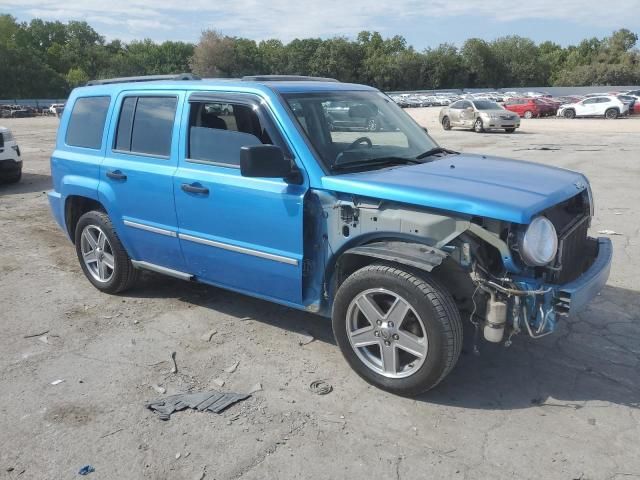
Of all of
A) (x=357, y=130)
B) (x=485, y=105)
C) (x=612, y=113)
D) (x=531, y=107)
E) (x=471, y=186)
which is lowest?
(x=612, y=113)

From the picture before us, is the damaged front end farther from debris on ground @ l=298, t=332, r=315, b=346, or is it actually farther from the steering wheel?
debris on ground @ l=298, t=332, r=315, b=346

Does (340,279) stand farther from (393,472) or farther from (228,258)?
(393,472)

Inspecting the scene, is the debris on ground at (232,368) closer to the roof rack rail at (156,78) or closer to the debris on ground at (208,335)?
the debris on ground at (208,335)

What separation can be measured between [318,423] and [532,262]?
60.4 inches

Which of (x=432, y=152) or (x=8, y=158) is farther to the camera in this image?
(x=8, y=158)

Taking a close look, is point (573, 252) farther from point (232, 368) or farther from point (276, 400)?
point (232, 368)

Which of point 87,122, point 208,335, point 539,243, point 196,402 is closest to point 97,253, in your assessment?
point 87,122

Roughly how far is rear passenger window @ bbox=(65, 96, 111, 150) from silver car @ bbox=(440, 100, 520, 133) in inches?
892

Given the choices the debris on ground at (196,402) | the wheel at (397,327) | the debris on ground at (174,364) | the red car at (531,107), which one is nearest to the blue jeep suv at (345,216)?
the wheel at (397,327)

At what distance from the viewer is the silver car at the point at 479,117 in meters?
25.5

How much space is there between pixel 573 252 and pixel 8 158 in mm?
11117

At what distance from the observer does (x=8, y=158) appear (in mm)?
11406

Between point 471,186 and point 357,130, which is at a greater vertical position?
point 357,130

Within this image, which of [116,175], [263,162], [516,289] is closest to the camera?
[516,289]
